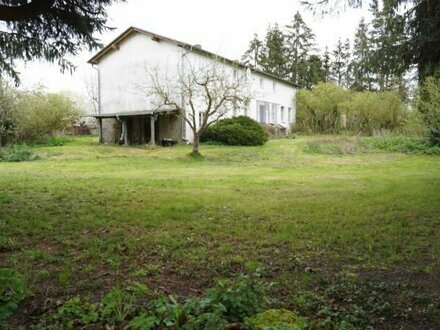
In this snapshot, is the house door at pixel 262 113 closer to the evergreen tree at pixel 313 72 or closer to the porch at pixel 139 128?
the porch at pixel 139 128

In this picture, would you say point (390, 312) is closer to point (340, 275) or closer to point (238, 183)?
point (340, 275)

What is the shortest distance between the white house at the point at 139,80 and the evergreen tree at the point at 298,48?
18.3 meters

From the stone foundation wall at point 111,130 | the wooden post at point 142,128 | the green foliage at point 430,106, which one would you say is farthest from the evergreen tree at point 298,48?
the green foliage at point 430,106

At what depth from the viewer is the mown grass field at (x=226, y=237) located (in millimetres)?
3709

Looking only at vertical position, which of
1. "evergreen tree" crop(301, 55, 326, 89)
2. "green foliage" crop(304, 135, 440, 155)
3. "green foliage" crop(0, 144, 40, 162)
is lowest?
"green foliage" crop(0, 144, 40, 162)

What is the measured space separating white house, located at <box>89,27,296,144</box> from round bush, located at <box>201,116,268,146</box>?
1.47m

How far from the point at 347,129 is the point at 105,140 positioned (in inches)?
658

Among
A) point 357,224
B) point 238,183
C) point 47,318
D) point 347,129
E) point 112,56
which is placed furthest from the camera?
point 347,129

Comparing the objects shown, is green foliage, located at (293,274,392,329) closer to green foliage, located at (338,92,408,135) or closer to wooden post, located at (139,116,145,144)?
wooden post, located at (139,116,145,144)

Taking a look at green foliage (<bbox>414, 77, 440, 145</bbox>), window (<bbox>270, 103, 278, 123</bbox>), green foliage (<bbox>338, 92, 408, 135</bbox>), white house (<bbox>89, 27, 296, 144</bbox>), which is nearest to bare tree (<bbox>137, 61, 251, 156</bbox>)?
white house (<bbox>89, 27, 296, 144</bbox>)

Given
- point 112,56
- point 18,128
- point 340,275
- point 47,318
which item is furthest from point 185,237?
point 112,56

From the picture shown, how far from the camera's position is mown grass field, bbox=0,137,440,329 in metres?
3.71

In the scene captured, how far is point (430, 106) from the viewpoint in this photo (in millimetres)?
16797

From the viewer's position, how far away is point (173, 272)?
4.14 metres
